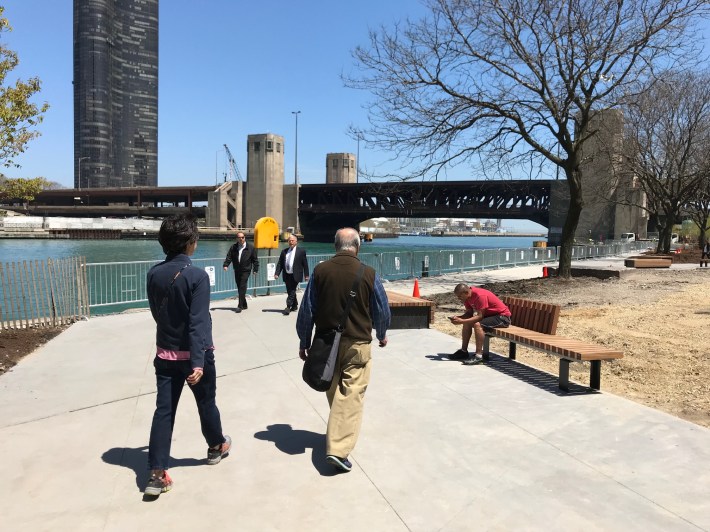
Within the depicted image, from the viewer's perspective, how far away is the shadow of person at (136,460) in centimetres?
409

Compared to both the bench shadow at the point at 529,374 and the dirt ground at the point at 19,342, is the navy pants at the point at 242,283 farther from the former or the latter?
the bench shadow at the point at 529,374

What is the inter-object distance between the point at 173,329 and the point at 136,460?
1.38 metres

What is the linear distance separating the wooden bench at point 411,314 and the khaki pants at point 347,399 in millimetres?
5866

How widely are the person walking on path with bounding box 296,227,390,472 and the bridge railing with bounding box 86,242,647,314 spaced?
8.75m

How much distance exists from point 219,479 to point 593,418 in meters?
3.59

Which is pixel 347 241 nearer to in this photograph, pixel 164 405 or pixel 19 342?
pixel 164 405

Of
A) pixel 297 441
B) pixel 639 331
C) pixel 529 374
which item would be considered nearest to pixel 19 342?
pixel 297 441

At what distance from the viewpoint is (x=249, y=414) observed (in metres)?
5.38

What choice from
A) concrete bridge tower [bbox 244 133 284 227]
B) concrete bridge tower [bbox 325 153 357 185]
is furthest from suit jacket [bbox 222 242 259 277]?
concrete bridge tower [bbox 325 153 357 185]

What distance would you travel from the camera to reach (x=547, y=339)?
22.1 ft

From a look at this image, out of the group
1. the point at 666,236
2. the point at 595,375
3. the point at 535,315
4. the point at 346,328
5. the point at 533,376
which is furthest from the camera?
the point at 666,236

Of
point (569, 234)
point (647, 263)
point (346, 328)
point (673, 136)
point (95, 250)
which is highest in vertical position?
point (673, 136)

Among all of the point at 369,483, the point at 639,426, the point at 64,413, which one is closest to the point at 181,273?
the point at 369,483

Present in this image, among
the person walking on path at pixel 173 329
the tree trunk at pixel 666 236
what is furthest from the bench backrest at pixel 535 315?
the tree trunk at pixel 666 236
